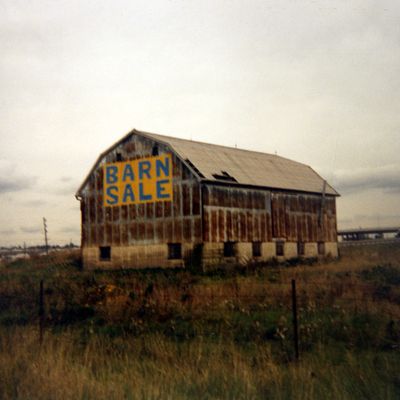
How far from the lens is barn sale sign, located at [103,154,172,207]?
101 ft

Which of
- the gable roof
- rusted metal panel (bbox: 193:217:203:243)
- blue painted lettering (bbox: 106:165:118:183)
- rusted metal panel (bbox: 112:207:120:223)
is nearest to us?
rusted metal panel (bbox: 193:217:203:243)

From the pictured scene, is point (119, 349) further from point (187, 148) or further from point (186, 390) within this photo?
point (187, 148)

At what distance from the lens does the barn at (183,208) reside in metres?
29.6

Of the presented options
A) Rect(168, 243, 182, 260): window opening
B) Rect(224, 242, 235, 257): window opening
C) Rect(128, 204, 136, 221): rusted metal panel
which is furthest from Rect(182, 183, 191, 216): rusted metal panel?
Rect(128, 204, 136, 221): rusted metal panel

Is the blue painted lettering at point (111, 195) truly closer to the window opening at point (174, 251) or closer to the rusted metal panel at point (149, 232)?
the rusted metal panel at point (149, 232)

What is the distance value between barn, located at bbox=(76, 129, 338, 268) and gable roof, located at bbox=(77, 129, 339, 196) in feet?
0.37

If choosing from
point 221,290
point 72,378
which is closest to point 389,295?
point 221,290

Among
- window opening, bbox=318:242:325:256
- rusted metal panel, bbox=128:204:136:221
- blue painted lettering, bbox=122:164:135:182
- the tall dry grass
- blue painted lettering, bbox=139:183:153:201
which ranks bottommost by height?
the tall dry grass

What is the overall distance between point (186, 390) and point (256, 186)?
26.0 m

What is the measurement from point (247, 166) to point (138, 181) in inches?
329

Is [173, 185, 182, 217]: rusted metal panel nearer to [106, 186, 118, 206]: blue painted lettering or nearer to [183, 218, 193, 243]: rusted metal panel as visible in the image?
[183, 218, 193, 243]: rusted metal panel

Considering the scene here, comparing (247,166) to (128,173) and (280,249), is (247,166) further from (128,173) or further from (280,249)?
(128,173)

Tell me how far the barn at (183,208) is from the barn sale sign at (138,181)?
0.20ft

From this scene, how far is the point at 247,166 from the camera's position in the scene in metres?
35.8
